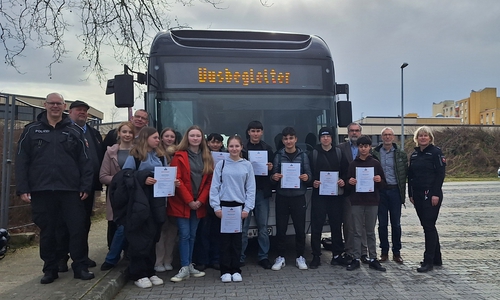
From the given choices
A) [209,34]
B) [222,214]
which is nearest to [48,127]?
[222,214]

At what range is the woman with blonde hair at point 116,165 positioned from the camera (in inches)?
212

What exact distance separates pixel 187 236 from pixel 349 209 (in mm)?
2435

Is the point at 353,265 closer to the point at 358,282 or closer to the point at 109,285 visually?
the point at 358,282

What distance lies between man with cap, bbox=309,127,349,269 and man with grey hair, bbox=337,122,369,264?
0.57 ft

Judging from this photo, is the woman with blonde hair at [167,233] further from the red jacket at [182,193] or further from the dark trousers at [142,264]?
the dark trousers at [142,264]

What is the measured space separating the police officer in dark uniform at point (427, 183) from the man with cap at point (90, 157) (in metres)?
4.41

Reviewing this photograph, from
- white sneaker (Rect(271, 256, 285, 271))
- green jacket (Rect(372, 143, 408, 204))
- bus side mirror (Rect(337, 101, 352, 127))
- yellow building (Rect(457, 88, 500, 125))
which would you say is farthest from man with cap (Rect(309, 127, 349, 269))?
yellow building (Rect(457, 88, 500, 125))

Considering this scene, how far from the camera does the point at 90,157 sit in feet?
16.9

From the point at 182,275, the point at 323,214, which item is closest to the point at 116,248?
the point at 182,275

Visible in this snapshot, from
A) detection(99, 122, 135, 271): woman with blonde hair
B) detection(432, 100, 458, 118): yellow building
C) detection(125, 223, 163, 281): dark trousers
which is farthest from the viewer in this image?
detection(432, 100, 458, 118): yellow building

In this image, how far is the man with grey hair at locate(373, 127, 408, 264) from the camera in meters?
6.24

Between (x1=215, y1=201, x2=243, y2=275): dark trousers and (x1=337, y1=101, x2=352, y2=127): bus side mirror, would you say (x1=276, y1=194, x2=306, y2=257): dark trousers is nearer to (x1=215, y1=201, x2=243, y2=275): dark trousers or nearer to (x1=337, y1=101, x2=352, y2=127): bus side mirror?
(x1=215, y1=201, x2=243, y2=275): dark trousers

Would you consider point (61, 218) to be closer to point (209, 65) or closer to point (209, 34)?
point (209, 65)

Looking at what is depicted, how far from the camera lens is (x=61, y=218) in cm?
505
